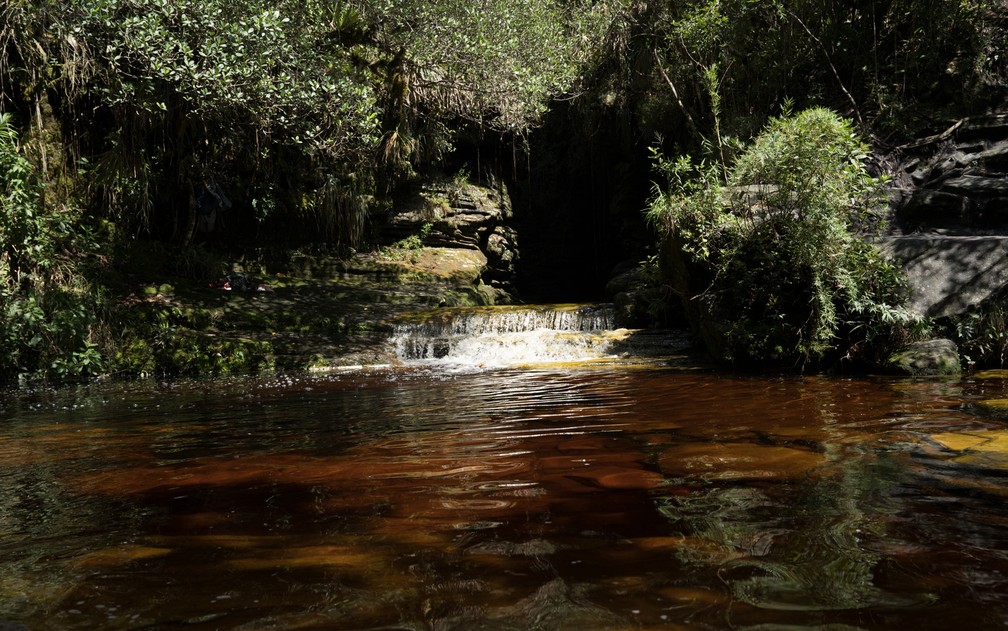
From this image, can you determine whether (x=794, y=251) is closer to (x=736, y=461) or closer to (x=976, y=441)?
(x=976, y=441)

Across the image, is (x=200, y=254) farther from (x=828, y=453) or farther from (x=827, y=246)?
(x=828, y=453)

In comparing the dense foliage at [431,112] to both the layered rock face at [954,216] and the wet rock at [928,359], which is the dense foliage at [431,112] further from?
the layered rock face at [954,216]

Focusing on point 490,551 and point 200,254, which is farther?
point 200,254

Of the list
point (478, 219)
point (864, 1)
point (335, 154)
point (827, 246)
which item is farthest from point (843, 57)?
point (335, 154)

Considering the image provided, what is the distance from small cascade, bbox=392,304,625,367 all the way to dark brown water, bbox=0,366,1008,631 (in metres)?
5.11

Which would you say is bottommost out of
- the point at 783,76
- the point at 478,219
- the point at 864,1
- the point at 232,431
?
the point at 232,431

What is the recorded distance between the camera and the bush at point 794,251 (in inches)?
261

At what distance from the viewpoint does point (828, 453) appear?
9.41 ft

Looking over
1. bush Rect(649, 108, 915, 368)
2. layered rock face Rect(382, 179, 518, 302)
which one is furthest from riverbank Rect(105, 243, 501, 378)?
bush Rect(649, 108, 915, 368)

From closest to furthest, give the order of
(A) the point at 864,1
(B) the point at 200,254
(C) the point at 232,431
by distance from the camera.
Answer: (C) the point at 232,431 → (A) the point at 864,1 → (B) the point at 200,254

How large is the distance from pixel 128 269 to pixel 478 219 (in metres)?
8.91

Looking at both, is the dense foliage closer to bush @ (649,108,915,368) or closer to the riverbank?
bush @ (649,108,915,368)

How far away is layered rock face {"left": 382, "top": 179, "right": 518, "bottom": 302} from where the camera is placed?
667 inches

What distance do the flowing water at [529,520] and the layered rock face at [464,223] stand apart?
12.7 metres
